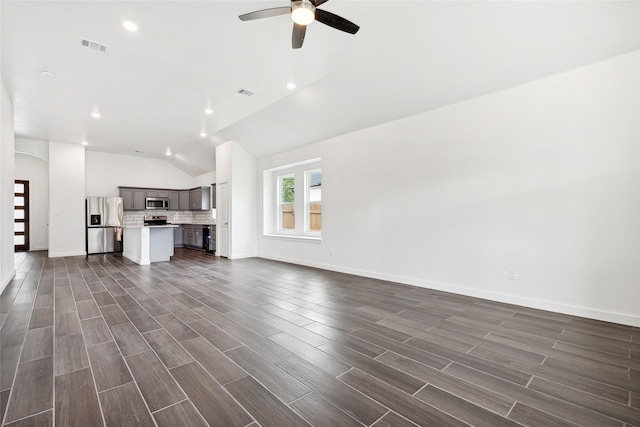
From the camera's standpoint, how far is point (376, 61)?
3502mm

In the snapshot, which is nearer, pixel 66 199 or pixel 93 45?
pixel 93 45

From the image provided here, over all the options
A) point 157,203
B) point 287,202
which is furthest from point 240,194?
point 157,203

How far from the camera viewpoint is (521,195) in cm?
337

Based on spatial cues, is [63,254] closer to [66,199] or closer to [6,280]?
[66,199]

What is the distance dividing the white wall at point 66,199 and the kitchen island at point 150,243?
2.21m

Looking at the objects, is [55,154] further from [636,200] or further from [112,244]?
[636,200]

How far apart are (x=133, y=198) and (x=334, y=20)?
361 inches

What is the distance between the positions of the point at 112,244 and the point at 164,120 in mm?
4489

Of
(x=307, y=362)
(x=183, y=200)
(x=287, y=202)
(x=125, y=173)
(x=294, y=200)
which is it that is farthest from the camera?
(x=183, y=200)

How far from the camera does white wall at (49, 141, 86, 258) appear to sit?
7.62m

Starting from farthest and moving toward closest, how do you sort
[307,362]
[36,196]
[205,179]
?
[205,179] → [36,196] → [307,362]

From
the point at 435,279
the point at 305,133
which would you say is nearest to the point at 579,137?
the point at 435,279

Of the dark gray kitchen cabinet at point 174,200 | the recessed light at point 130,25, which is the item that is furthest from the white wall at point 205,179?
the recessed light at point 130,25

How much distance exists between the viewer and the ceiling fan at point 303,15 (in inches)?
90.2
